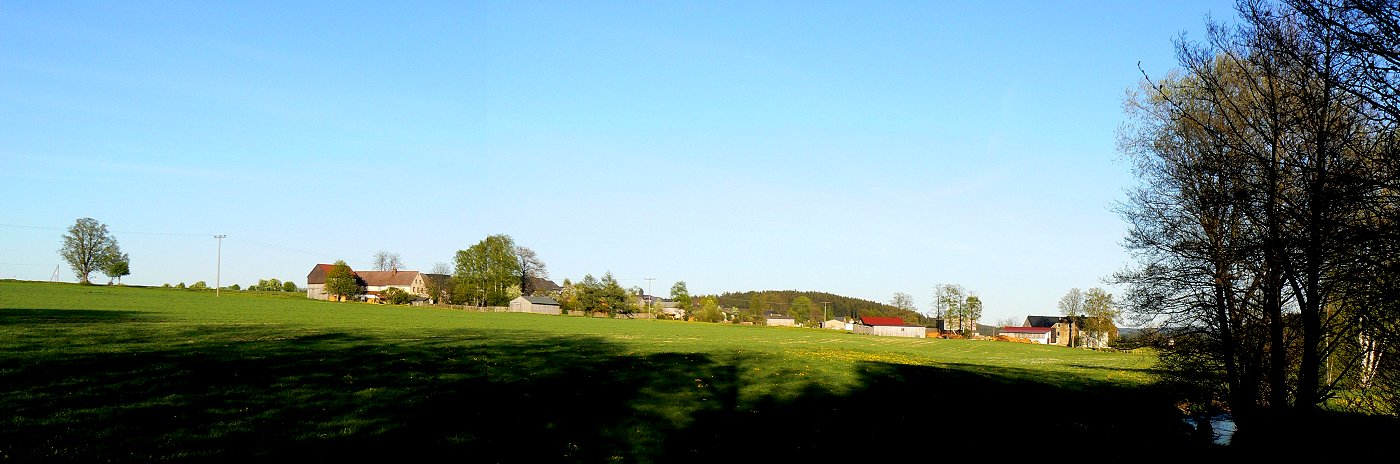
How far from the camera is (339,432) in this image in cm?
1442

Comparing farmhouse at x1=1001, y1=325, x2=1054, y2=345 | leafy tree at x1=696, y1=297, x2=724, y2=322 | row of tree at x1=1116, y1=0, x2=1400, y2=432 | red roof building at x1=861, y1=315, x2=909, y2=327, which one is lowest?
farmhouse at x1=1001, y1=325, x2=1054, y2=345

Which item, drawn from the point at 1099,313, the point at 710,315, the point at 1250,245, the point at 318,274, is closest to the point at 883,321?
the point at 710,315

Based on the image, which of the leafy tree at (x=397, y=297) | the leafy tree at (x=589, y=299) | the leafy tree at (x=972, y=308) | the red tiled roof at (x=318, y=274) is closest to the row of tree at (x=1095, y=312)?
the leafy tree at (x=972, y=308)

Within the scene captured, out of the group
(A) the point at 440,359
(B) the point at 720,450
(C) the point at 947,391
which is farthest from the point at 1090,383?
(A) the point at 440,359

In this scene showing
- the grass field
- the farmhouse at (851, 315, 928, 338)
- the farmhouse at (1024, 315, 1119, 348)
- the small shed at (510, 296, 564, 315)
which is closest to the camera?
the grass field

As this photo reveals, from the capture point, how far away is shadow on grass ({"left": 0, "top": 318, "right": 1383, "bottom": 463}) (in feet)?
44.2

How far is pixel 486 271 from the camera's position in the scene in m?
150

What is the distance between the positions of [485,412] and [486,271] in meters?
138

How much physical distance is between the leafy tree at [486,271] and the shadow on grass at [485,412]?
11756cm

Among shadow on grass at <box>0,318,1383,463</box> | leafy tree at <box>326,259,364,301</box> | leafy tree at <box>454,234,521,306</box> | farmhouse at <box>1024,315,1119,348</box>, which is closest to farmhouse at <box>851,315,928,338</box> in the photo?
farmhouse at <box>1024,315,1119,348</box>

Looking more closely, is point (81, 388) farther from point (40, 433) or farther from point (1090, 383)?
point (1090, 383)

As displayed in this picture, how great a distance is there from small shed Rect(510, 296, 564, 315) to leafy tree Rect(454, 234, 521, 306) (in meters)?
4.46

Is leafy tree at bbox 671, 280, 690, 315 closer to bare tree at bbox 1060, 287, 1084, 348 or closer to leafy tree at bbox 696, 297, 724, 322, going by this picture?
leafy tree at bbox 696, 297, 724, 322

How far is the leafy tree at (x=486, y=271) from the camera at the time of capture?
14550 cm
